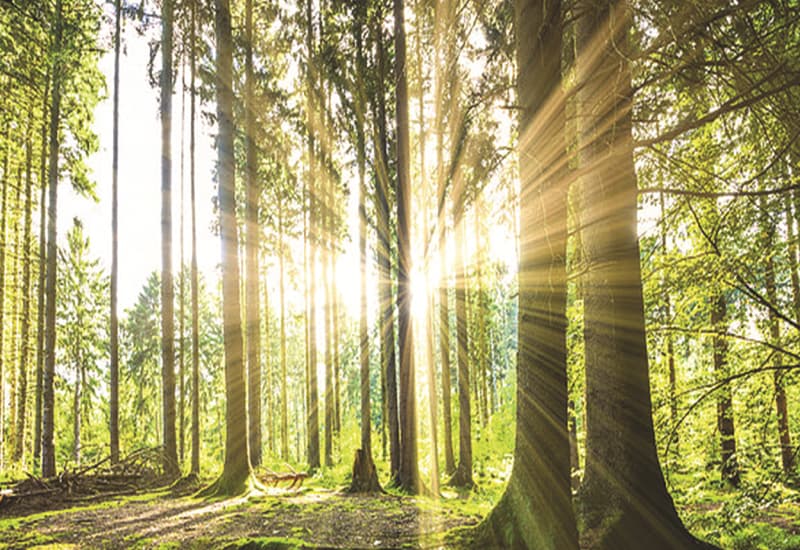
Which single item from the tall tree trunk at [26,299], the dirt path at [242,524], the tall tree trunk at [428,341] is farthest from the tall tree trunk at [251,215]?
the tall tree trunk at [26,299]

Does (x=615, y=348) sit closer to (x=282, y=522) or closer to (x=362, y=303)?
(x=282, y=522)

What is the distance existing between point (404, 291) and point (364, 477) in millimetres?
3874

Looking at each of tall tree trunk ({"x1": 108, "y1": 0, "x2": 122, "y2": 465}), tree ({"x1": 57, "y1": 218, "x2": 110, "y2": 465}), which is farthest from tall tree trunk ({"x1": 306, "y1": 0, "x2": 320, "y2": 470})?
tree ({"x1": 57, "y1": 218, "x2": 110, "y2": 465})

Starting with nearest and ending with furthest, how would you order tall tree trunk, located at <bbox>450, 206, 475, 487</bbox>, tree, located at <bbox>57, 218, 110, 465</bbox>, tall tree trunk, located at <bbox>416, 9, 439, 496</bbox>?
1. tall tree trunk, located at <bbox>416, 9, 439, 496</bbox>
2. tall tree trunk, located at <bbox>450, 206, 475, 487</bbox>
3. tree, located at <bbox>57, 218, 110, 465</bbox>

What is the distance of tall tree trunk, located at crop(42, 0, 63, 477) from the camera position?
1071 centimetres

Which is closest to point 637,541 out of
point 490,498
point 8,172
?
point 490,498

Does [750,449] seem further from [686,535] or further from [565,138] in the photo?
[565,138]

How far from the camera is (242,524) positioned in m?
6.18

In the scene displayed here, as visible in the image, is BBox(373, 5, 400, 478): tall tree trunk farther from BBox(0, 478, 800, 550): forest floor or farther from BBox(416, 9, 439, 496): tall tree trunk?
BBox(0, 478, 800, 550): forest floor

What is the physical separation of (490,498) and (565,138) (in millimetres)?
10093

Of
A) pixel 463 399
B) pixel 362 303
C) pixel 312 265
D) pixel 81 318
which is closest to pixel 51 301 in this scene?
pixel 362 303

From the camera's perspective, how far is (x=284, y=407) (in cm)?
2172

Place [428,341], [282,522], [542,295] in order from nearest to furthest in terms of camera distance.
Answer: [542,295] → [282,522] → [428,341]

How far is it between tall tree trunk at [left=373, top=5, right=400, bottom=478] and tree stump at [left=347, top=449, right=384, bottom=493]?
51 cm
